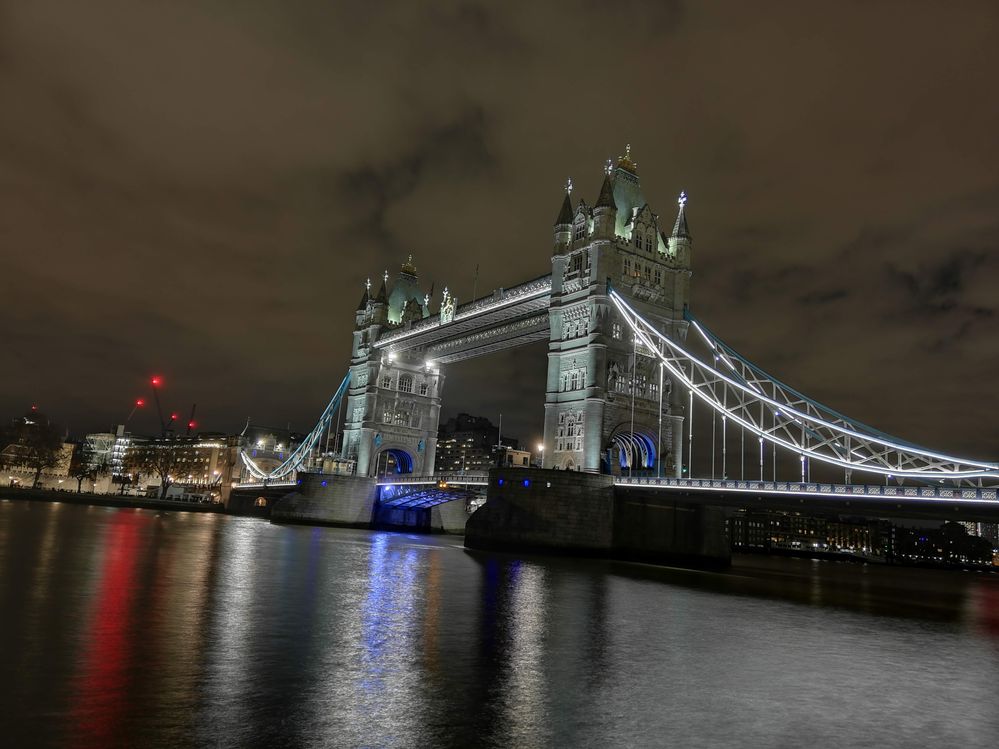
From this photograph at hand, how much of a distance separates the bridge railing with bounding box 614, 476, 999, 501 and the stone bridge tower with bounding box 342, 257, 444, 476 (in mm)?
40739

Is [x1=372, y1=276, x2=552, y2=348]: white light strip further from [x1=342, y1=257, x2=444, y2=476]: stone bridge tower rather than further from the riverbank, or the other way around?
the riverbank

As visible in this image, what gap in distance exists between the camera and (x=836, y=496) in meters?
32.8

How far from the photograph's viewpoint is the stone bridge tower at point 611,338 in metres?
49.3

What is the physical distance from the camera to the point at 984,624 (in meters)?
28.0

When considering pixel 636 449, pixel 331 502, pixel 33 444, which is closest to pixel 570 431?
pixel 636 449

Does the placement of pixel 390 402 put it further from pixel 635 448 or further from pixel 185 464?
pixel 185 464

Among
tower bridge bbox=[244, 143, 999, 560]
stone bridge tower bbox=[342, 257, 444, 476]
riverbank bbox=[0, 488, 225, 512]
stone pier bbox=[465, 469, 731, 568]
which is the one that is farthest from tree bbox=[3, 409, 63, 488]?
stone pier bbox=[465, 469, 731, 568]

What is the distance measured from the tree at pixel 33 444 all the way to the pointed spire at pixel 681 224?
107 m

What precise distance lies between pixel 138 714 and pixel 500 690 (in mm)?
4725

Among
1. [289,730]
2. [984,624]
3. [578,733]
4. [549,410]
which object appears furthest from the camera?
[549,410]

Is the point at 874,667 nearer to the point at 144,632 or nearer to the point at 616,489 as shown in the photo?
the point at 144,632

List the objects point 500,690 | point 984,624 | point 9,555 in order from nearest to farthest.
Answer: point 500,690, point 9,555, point 984,624

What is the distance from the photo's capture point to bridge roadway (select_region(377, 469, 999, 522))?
29.5 m

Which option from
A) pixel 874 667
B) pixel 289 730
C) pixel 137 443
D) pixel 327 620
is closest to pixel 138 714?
pixel 289 730
